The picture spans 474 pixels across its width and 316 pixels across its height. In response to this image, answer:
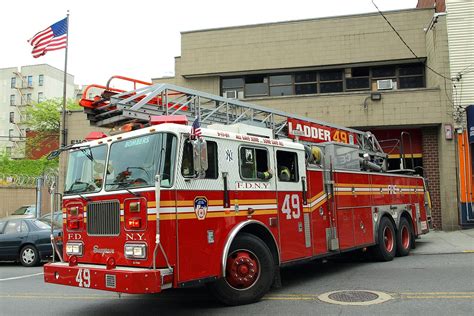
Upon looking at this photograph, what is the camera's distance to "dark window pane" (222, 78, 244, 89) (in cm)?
1959

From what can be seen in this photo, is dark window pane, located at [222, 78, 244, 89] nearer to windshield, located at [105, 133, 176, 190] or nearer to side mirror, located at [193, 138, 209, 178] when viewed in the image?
windshield, located at [105, 133, 176, 190]

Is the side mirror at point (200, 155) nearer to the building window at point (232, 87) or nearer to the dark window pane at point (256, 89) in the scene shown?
the building window at point (232, 87)

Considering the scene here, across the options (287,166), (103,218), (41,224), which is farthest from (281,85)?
(103,218)

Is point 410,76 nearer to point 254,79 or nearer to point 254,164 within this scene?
point 254,79

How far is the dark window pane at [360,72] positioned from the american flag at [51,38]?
11.5 metres

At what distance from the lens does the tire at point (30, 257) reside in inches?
492

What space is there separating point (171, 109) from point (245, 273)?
9.73 ft

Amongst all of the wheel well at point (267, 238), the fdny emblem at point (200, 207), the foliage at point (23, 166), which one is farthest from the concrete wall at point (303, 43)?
the foliage at point (23, 166)

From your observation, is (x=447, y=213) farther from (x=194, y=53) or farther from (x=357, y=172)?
(x=194, y=53)

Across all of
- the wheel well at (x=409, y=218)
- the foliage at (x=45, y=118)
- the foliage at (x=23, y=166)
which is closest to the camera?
the wheel well at (x=409, y=218)

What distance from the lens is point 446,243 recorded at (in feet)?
44.3

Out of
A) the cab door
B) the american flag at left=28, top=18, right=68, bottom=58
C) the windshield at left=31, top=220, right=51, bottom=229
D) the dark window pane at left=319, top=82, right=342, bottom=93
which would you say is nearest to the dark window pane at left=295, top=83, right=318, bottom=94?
the dark window pane at left=319, top=82, right=342, bottom=93

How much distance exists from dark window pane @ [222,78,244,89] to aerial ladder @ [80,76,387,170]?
942 centimetres

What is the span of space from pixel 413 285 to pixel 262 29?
1364 cm
